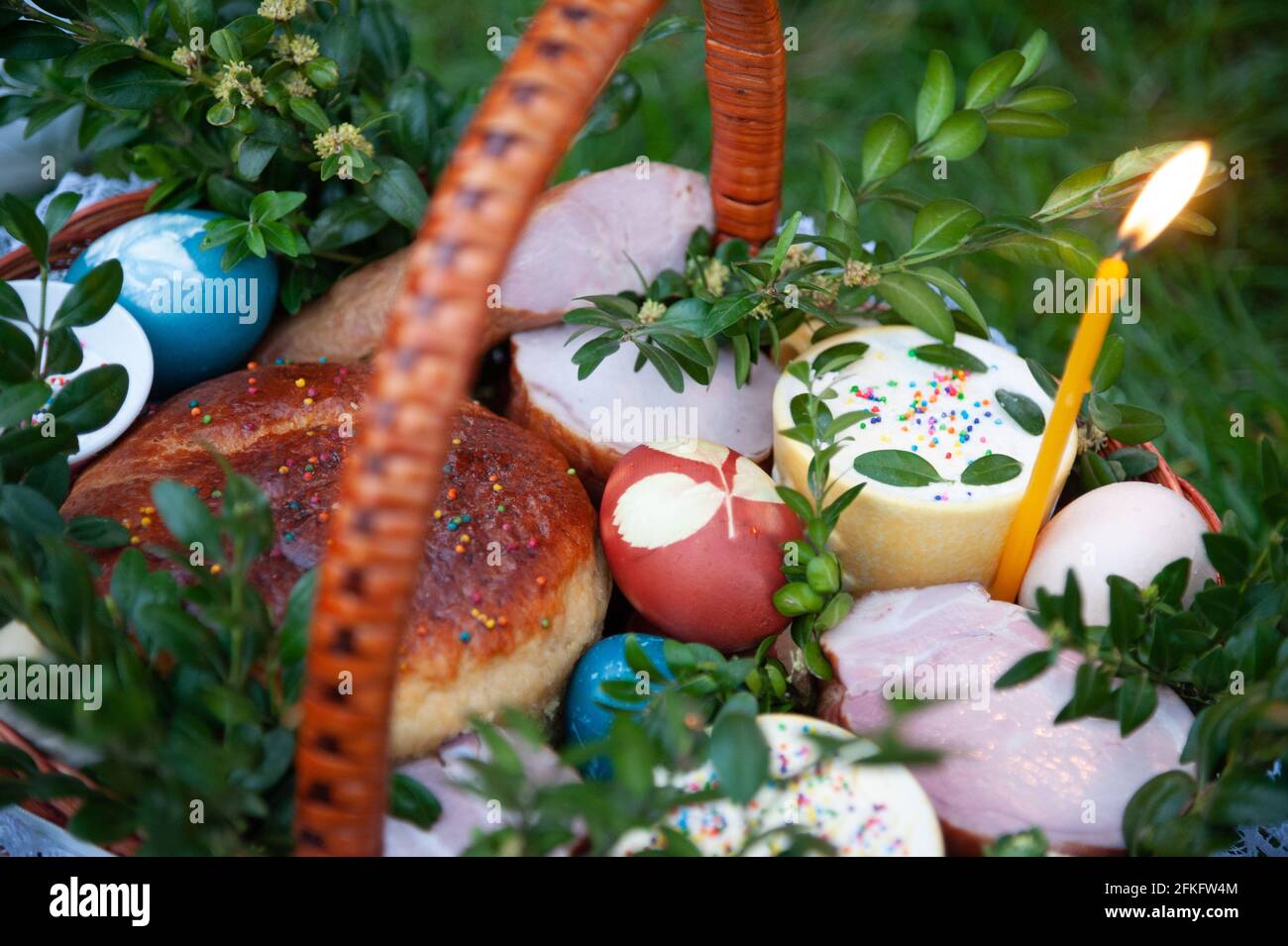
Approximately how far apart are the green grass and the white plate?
1007 mm

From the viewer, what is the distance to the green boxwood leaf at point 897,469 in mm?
1012

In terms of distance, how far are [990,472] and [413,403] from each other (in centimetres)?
62

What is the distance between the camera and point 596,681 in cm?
102

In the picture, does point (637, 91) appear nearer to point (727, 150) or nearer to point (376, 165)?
point (727, 150)

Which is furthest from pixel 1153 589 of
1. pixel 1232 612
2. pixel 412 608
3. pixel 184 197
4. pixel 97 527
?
pixel 184 197

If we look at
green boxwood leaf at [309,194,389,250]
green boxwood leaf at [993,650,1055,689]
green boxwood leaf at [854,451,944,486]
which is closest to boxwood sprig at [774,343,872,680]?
green boxwood leaf at [854,451,944,486]

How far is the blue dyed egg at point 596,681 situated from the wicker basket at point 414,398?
0.34m

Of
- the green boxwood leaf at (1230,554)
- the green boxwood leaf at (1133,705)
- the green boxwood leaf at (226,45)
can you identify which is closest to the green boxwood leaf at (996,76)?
the green boxwood leaf at (1230,554)

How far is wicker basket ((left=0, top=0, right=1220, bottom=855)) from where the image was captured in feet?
2.03

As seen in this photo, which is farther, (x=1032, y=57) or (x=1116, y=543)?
(x=1032, y=57)
